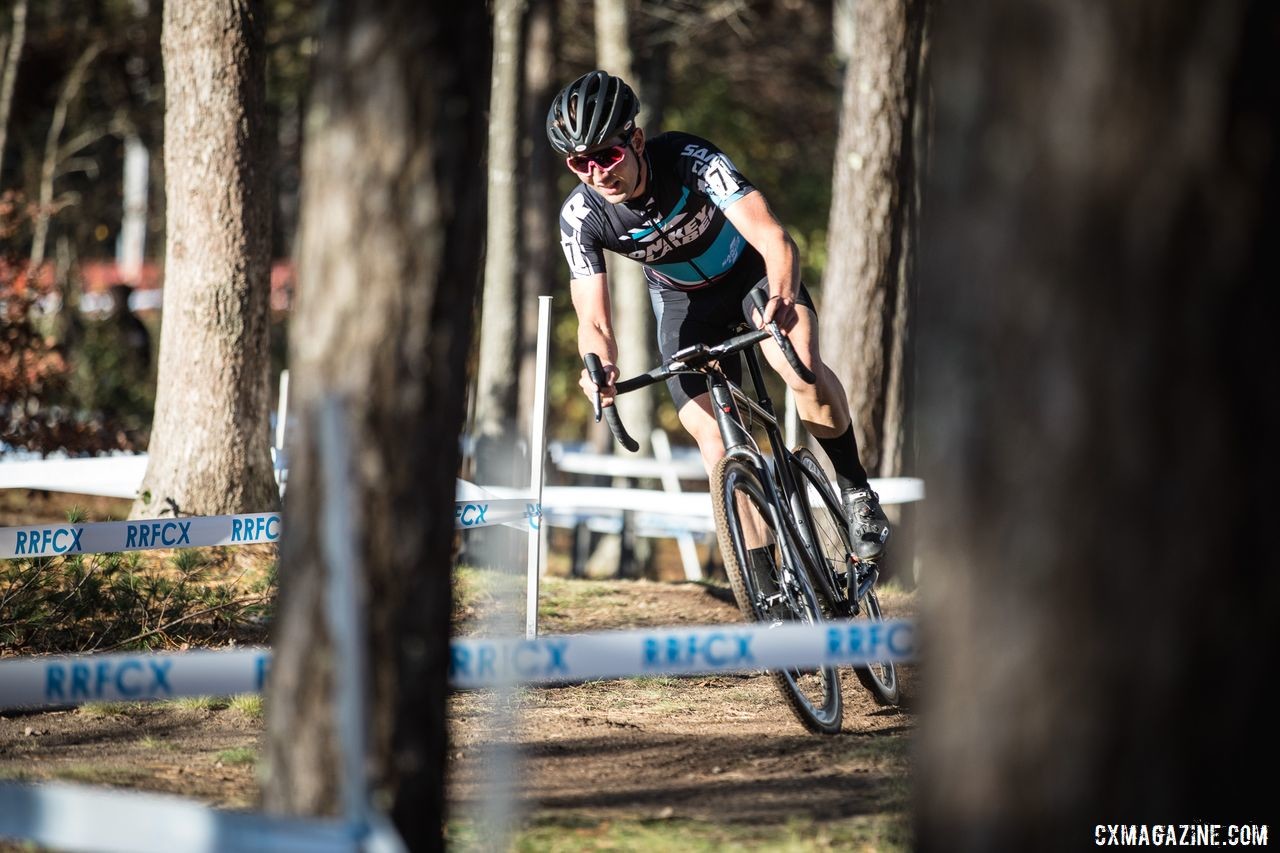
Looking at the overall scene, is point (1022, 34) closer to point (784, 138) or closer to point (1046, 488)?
point (1046, 488)

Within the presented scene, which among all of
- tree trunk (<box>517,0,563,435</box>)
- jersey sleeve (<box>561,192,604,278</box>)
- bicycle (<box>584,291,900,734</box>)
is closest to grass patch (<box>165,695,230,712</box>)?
bicycle (<box>584,291,900,734</box>)

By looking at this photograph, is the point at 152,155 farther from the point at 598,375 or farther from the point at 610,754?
the point at 610,754

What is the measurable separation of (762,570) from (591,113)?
1789 mm

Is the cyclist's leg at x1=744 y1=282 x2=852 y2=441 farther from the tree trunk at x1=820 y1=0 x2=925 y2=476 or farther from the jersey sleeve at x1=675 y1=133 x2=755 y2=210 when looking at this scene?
the tree trunk at x1=820 y1=0 x2=925 y2=476

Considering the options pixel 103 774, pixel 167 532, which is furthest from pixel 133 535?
pixel 103 774

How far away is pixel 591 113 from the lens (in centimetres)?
519

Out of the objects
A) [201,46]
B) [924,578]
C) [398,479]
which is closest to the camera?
[924,578]

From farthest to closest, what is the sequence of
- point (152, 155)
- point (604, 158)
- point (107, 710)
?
1. point (152, 155)
2. point (107, 710)
3. point (604, 158)

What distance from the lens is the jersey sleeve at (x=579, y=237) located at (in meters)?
5.57

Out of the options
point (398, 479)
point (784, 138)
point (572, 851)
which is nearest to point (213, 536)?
point (572, 851)

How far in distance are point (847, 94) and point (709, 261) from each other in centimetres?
453

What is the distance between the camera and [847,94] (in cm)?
989

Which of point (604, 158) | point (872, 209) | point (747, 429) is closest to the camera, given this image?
point (604, 158)

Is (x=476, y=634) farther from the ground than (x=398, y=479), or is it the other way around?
(x=398, y=479)
